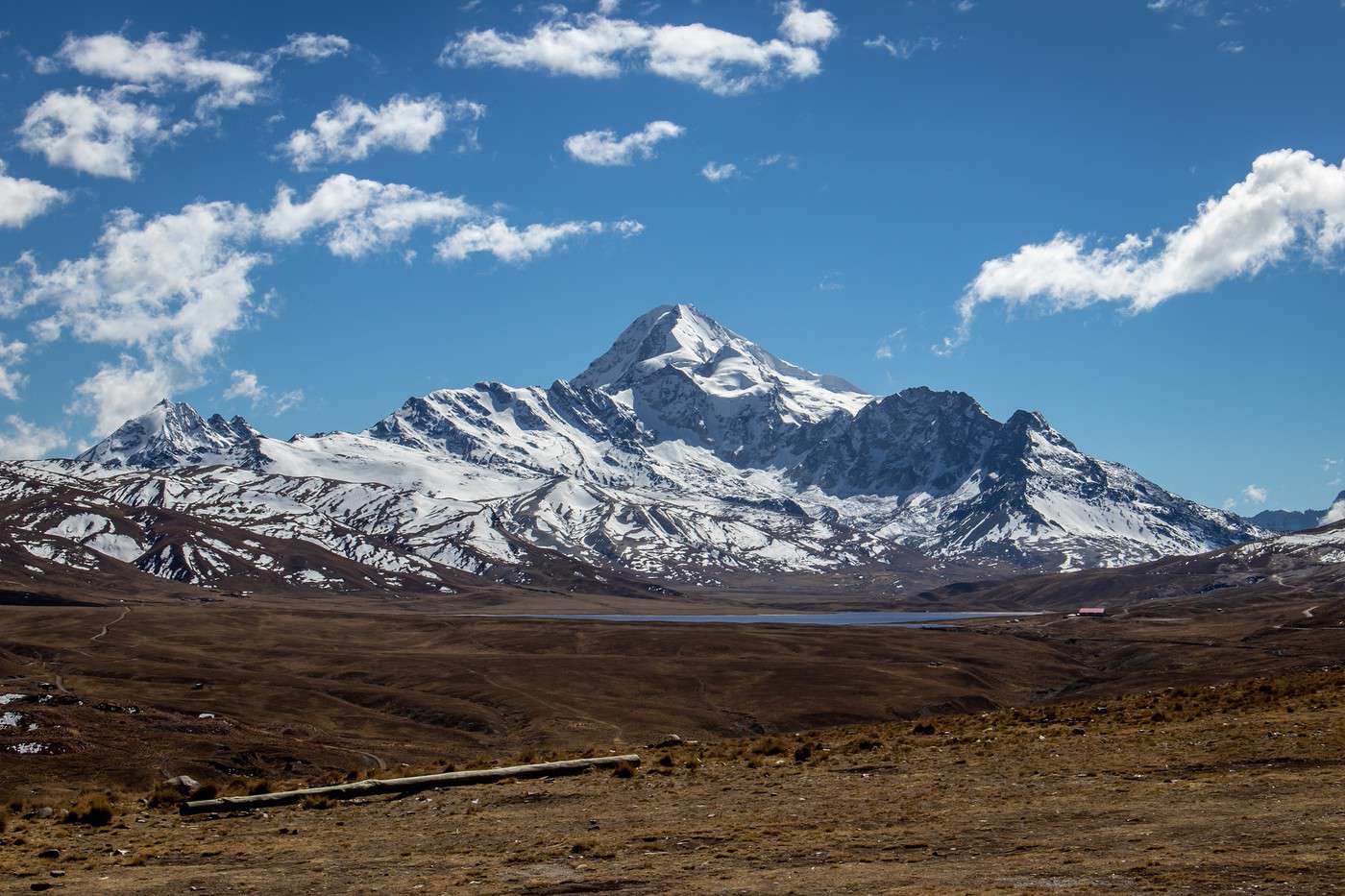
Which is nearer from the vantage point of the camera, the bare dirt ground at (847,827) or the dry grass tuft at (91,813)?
the bare dirt ground at (847,827)

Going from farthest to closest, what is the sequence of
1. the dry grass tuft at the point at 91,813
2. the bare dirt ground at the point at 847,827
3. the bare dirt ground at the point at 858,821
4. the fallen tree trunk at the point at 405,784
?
1. the fallen tree trunk at the point at 405,784
2. the dry grass tuft at the point at 91,813
3. the bare dirt ground at the point at 858,821
4. the bare dirt ground at the point at 847,827

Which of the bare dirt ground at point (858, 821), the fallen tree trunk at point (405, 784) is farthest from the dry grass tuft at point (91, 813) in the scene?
the fallen tree trunk at point (405, 784)

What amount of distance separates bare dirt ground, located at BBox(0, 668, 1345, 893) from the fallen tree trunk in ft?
2.01

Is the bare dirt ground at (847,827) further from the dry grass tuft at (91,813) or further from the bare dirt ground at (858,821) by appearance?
the dry grass tuft at (91,813)

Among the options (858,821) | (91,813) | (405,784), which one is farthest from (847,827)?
(91,813)

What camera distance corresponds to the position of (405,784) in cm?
3036

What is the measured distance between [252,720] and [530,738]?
3099 centimetres

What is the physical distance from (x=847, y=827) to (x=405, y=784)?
1302cm

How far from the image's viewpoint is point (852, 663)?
179 m

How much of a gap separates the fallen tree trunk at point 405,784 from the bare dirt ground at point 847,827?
2.01 feet

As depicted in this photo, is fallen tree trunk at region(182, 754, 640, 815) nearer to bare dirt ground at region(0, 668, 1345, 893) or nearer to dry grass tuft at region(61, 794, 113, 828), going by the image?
bare dirt ground at region(0, 668, 1345, 893)

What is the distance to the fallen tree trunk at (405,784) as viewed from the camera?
28844mm

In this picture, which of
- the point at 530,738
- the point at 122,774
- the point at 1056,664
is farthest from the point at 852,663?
the point at 122,774

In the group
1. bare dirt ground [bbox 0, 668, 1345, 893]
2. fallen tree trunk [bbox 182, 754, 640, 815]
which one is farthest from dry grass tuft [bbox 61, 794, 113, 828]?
fallen tree trunk [bbox 182, 754, 640, 815]
